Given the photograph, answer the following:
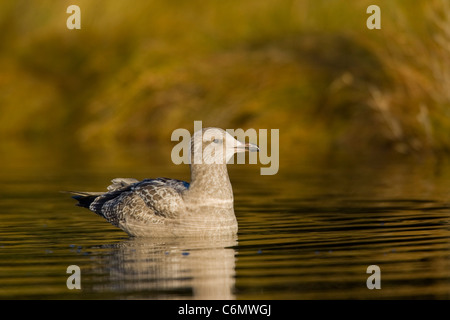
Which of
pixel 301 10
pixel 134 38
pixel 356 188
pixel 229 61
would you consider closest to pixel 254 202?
pixel 356 188

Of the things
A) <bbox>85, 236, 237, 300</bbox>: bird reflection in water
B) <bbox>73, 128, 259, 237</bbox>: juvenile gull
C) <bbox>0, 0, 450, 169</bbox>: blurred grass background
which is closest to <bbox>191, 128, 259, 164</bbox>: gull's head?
<bbox>73, 128, 259, 237</bbox>: juvenile gull

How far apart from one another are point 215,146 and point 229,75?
16.9 meters

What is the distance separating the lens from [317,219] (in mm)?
12258

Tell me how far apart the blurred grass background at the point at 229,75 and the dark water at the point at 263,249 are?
508 cm

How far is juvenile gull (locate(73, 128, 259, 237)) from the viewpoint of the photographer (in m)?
10.6

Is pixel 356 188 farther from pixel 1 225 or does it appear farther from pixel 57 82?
pixel 57 82

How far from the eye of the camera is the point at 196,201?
1059 cm

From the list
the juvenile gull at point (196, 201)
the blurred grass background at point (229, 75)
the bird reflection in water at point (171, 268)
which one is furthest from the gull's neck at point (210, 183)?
the blurred grass background at point (229, 75)

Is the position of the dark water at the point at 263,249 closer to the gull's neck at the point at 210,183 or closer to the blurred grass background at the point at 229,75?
the gull's neck at the point at 210,183

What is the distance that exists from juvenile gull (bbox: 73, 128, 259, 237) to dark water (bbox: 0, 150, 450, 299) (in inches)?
8.4

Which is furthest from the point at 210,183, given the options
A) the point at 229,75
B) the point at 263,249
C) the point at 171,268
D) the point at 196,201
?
the point at 229,75

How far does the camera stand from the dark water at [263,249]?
26.3ft

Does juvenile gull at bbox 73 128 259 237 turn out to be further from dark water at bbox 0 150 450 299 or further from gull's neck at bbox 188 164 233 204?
dark water at bbox 0 150 450 299

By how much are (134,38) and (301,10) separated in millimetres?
6001
